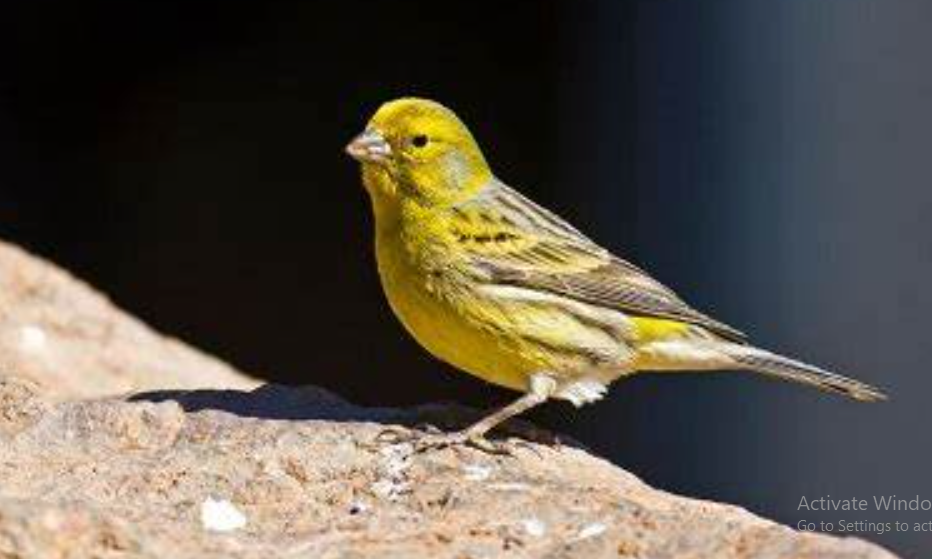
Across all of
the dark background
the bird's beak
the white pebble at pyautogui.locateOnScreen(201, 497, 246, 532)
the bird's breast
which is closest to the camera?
the white pebble at pyautogui.locateOnScreen(201, 497, 246, 532)

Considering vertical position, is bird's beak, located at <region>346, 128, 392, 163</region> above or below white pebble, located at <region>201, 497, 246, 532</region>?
above

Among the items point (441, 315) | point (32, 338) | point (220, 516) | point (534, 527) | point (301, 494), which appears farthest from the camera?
point (32, 338)

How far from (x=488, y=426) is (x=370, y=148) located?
1.02 m

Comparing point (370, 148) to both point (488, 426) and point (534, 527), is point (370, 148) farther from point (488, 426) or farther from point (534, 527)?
point (534, 527)

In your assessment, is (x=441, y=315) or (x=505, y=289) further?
(x=505, y=289)

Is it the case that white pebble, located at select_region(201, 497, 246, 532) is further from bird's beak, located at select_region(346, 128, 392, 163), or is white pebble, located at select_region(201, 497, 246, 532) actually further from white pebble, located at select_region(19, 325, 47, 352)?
white pebble, located at select_region(19, 325, 47, 352)

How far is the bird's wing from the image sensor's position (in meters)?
6.70

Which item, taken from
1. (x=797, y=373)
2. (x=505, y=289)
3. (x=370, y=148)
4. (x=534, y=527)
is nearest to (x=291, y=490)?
(x=534, y=527)

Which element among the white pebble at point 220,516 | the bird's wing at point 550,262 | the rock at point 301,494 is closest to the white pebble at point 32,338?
the rock at point 301,494

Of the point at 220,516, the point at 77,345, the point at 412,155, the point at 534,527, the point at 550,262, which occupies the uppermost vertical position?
the point at 412,155

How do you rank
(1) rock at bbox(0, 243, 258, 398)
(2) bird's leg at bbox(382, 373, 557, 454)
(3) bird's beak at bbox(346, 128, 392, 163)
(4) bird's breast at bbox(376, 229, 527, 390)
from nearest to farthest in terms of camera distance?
(2) bird's leg at bbox(382, 373, 557, 454), (4) bird's breast at bbox(376, 229, 527, 390), (3) bird's beak at bbox(346, 128, 392, 163), (1) rock at bbox(0, 243, 258, 398)

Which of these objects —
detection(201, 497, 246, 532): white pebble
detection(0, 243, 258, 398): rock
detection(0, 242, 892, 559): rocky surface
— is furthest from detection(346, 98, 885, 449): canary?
detection(201, 497, 246, 532): white pebble

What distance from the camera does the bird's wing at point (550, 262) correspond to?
6.70m

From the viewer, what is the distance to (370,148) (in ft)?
21.9
